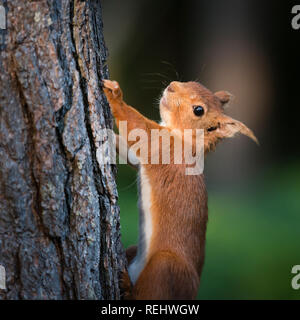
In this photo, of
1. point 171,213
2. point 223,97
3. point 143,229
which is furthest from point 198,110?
point 143,229

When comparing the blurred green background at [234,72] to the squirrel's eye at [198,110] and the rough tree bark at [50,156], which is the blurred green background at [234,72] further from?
the rough tree bark at [50,156]

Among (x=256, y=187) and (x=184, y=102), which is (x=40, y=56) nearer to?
(x=184, y=102)

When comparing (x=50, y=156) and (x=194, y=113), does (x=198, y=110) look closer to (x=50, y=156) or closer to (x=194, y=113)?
(x=194, y=113)

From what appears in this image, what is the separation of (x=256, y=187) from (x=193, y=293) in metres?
2.88

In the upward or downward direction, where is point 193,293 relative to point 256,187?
downward

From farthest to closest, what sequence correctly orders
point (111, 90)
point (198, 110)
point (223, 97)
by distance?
point (223, 97)
point (198, 110)
point (111, 90)

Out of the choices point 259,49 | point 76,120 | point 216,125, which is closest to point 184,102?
point 216,125

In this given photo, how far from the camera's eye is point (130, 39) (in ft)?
15.4

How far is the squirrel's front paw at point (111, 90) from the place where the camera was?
1.71 meters

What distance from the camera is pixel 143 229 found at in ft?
6.79

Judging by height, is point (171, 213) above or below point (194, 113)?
below

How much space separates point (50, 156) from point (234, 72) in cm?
372

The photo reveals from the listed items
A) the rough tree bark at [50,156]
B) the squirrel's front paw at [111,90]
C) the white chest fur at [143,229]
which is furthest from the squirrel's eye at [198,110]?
the rough tree bark at [50,156]

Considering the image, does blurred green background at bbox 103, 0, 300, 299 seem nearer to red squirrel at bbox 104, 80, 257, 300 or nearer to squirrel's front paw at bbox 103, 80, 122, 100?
red squirrel at bbox 104, 80, 257, 300
